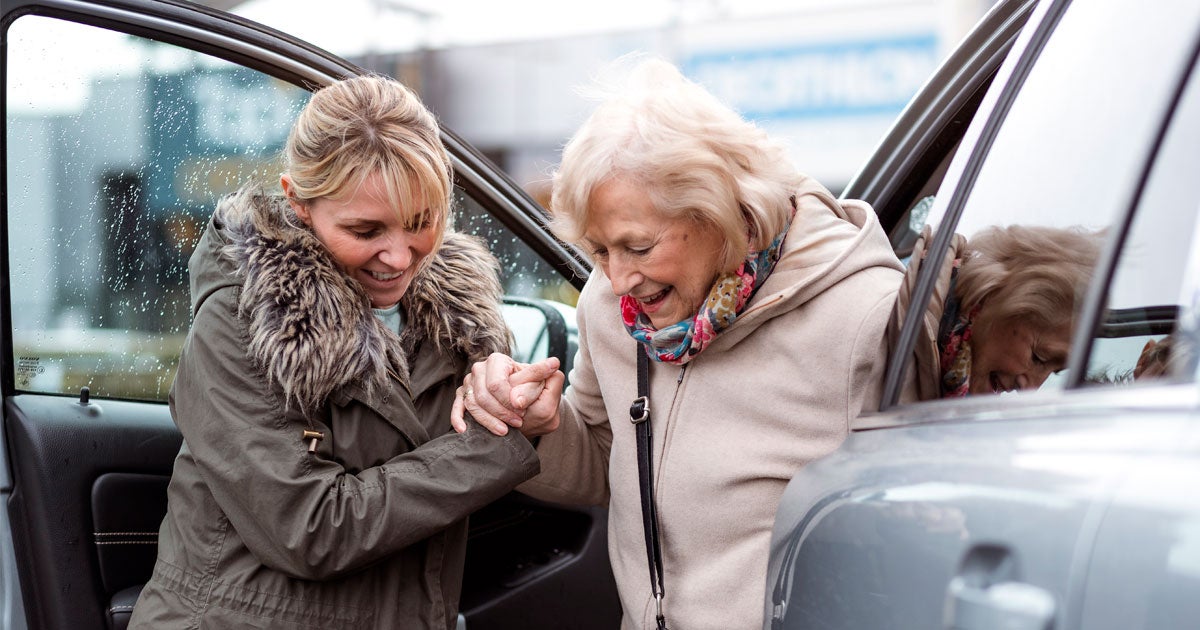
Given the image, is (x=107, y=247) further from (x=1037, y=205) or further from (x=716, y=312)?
(x=1037, y=205)

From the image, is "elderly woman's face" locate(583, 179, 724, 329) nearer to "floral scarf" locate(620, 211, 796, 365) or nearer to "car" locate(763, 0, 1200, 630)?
"floral scarf" locate(620, 211, 796, 365)

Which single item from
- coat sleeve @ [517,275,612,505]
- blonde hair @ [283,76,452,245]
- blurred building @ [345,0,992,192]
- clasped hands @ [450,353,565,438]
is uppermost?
blurred building @ [345,0,992,192]

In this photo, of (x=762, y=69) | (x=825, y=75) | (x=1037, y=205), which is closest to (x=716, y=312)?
(x=1037, y=205)

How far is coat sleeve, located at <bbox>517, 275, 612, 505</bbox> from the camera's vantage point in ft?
7.34

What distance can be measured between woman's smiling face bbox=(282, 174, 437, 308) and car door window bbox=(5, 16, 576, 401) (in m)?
0.42

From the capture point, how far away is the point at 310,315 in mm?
1988

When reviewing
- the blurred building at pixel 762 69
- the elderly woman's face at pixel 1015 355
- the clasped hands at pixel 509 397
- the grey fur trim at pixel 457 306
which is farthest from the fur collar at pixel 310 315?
the blurred building at pixel 762 69

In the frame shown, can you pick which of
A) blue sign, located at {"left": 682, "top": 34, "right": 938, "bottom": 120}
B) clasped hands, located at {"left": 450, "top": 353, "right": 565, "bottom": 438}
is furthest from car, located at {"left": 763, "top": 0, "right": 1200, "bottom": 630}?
blue sign, located at {"left": 682, "top": 34, "right": 938, "bottom": 120}

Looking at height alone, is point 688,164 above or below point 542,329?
above

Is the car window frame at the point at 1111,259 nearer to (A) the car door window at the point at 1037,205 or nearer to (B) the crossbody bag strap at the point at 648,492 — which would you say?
(A) the car door window at the point at 1037,205

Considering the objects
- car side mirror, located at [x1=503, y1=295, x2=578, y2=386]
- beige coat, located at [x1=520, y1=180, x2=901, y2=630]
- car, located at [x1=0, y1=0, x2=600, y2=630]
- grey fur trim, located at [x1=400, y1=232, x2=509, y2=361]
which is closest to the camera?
beige coat, located at [x1=520, y1=180, x2=901, y2=630]

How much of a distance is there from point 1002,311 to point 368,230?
3.46 ft

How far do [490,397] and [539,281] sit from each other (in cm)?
95

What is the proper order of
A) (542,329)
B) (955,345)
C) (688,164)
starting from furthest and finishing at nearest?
(542,329), (688,164), (955,345)
